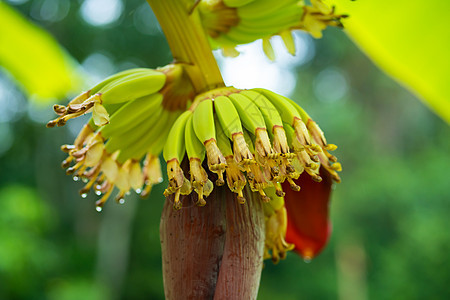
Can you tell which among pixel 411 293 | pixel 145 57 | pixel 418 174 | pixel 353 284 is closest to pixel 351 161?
pixel 418 174

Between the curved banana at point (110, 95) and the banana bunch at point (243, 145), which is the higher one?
the curved banana at point (110, 95)

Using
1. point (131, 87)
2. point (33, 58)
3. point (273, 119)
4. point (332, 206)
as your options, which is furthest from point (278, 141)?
point (332, 206)

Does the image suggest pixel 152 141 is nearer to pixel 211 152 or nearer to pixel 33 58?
pixel 211 152

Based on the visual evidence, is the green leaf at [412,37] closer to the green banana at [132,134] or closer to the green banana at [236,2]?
the green banana at [236,2]

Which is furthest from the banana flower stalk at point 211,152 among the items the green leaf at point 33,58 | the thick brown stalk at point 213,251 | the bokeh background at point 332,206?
the bokeh background at point 332,206

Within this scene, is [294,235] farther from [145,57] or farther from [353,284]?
A: [353,284]

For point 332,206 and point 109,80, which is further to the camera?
point 332,206
